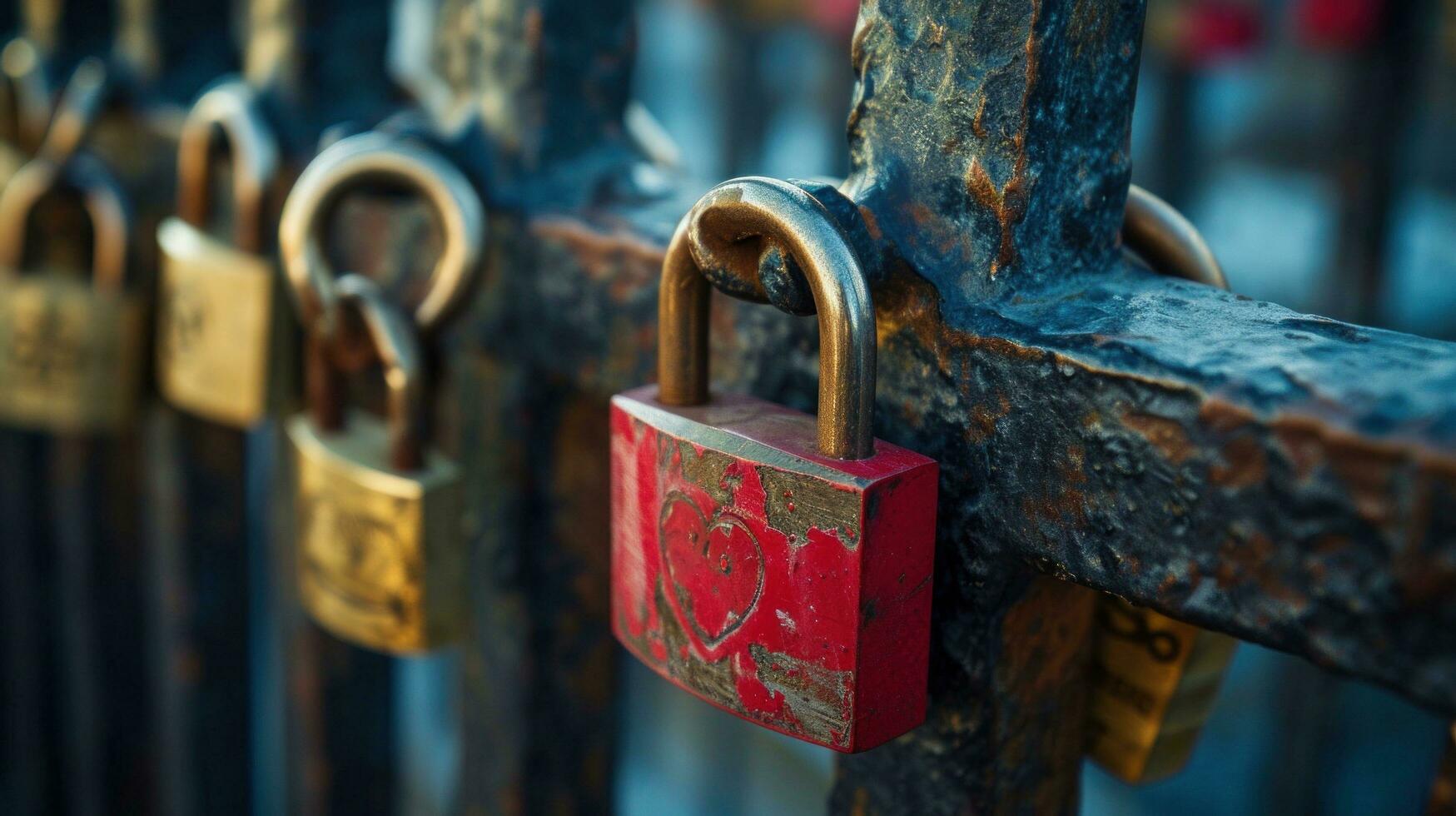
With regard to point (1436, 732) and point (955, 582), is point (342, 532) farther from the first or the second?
point (1436, 732)

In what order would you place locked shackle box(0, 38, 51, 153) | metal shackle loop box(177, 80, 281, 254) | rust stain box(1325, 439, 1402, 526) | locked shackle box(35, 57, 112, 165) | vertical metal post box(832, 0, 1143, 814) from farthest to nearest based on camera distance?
locked shackle box(0, 38, 51, 153) < locked shackle box(35, 57, 112, 165) < metal shackle loop box(177, 80, 281, 254) < vertical metal post box(832, 0, 1143, 814) < rust stain box(1325, 439, 1402, 526)

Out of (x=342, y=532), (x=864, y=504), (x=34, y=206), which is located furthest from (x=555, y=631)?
(x=34, y=206)

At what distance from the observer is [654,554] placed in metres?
0.53

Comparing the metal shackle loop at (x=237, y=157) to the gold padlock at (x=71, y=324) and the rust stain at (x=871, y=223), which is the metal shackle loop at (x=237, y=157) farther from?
the rust stain at (x=871, y=223)

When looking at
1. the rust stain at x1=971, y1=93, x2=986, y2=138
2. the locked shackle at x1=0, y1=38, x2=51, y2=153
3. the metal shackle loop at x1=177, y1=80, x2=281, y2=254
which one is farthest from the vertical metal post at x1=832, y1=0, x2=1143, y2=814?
the locked shackle at x1=0, y1=38, x2=51, y2=153

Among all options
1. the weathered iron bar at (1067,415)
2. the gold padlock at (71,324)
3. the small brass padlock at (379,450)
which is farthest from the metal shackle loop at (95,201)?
the weathered iron bar at (1067,415)

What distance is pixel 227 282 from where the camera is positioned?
917 mm

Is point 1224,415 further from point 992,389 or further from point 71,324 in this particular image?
point 71,324

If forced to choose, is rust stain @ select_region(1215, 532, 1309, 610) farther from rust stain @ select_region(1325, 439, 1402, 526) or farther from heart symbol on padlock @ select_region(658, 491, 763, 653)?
heart symbol on padlock @ select_region(658, 491, 763, 653)

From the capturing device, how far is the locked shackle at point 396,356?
72 centimetres

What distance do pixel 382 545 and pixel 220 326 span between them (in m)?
0.26

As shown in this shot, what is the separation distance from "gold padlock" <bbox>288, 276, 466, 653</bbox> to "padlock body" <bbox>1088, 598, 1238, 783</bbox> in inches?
15.6

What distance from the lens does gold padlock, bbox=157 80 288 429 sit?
34.5 inches

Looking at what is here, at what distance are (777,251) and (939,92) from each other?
0.28 feet
